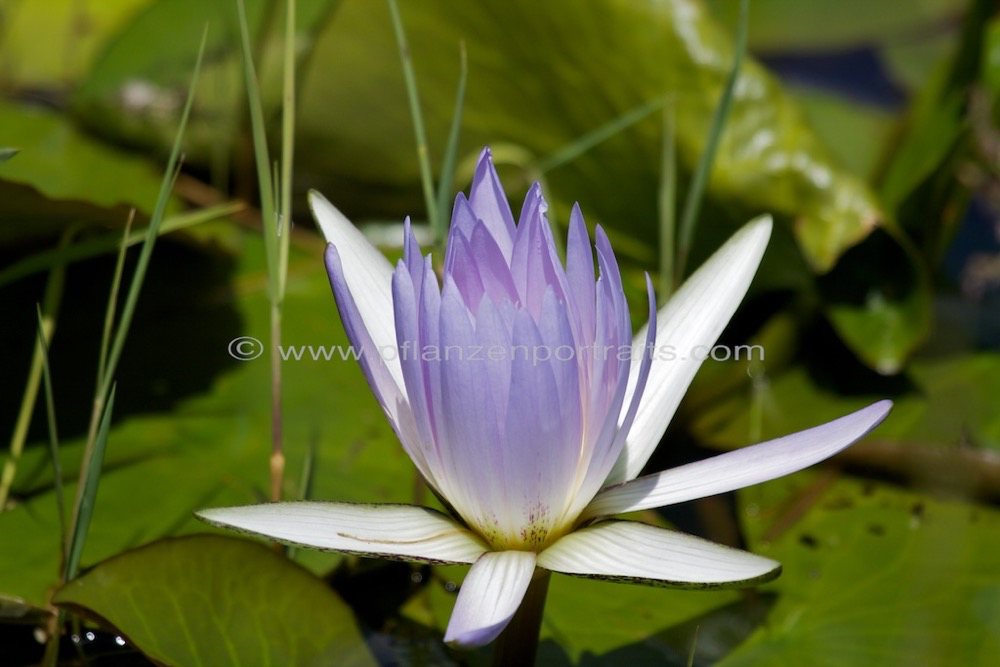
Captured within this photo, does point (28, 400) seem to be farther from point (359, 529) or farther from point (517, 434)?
point (517, 434)

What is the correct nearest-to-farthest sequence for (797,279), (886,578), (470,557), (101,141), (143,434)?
(470,557), (886,578), (143,434), (797,279), (101,141)

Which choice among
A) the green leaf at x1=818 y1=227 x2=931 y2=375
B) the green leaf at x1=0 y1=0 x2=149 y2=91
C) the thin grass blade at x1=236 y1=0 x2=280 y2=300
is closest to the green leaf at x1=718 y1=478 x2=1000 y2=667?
the green leaf at x1=818 y1=227 x2=931 y2=375

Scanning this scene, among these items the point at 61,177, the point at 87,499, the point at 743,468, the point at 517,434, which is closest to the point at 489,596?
the point at 517,434

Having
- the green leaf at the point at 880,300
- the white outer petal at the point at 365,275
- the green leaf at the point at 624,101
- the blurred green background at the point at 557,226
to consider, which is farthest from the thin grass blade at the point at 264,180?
the green leaf at the point at 880,300

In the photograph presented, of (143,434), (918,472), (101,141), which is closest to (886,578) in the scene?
(918,472)

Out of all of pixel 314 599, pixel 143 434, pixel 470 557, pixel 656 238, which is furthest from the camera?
pixel 656 238

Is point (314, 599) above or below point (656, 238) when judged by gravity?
below

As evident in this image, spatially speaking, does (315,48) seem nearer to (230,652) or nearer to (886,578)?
(230,652)
